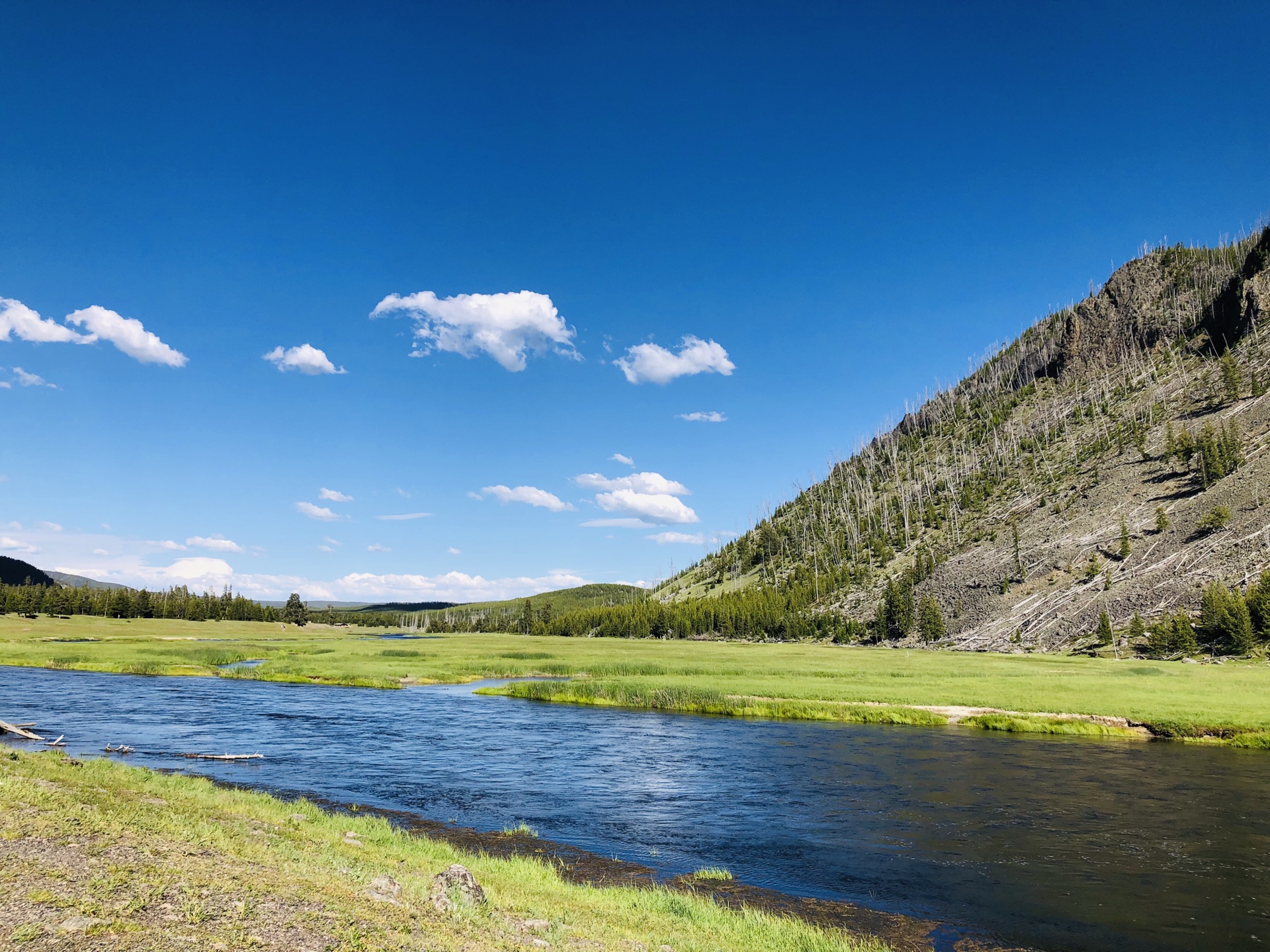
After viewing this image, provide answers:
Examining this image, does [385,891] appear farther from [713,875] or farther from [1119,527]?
[1119,527]

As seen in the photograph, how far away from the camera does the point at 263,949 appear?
9984 mm

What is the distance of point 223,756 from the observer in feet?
107

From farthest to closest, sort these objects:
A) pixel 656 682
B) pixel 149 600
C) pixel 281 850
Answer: pixel 149 600, pixel 656 682, pixel 281 850

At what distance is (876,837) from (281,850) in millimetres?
19106

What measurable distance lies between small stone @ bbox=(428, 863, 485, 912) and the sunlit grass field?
4309 cm

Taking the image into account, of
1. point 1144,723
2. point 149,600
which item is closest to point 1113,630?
point 1144,723

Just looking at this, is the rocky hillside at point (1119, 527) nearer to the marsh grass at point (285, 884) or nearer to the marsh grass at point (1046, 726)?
the marsh grass at point (1046, 726)

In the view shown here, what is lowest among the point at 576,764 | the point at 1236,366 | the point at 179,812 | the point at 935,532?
the point at 576,764

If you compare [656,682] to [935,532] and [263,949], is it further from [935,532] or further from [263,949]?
[935,532]

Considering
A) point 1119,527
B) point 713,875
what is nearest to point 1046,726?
point 713,875

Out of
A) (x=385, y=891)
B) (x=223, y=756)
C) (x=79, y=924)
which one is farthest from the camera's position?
(x=223, y=756)

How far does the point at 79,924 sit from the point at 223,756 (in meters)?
26.4

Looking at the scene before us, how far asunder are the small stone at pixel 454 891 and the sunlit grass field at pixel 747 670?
141 feet

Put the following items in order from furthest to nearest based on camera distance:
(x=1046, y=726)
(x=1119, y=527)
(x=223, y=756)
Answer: (x=1119, y=527), (x=1046, y=726), (x=223, y=756)
